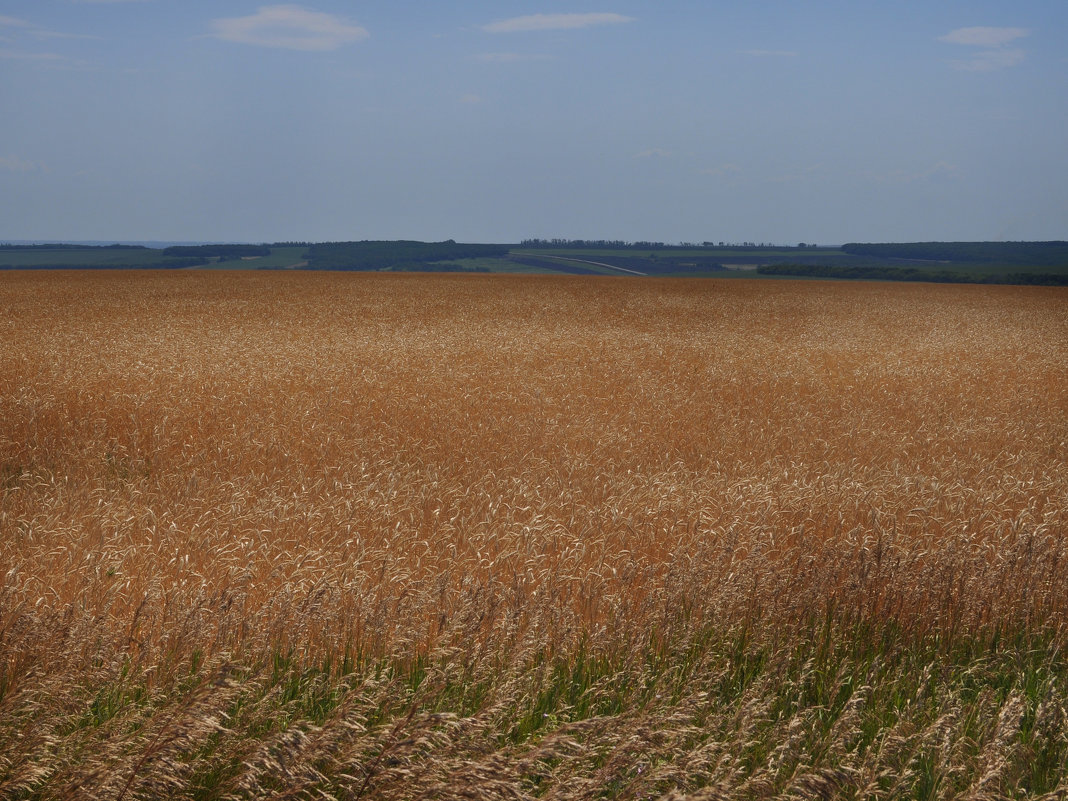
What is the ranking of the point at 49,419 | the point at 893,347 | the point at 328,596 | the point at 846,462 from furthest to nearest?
the point at 893,347, the point at 49,419, the point at 846,462, the point at 328,596

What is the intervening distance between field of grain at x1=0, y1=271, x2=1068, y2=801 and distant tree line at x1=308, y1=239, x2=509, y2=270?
118734 mm

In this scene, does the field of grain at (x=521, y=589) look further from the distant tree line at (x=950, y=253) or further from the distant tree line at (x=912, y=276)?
the distant tree line at (x=950, y=253)

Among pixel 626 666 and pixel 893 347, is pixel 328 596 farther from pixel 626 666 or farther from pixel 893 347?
pixel 893 347

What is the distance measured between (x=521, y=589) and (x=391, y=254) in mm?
144083

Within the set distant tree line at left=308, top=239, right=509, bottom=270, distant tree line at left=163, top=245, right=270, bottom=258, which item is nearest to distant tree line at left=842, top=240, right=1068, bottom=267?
distant tree line at left=308, top=239, right=509, bottom=270

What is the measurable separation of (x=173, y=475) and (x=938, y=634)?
638cm

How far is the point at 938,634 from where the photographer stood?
505 cm

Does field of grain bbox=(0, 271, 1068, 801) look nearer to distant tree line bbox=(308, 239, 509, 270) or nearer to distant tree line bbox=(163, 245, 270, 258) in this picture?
distant tree line bbox=(308, 239, 509, 270)

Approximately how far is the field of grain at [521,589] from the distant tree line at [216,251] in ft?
437

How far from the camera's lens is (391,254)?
144m

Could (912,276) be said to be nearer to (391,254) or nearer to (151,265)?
(391,254)

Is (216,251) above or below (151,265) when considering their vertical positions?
above

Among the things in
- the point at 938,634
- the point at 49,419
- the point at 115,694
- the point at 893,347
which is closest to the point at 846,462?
the point at 938,634

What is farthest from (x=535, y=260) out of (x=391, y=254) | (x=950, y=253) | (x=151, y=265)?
(x=950, y=253)
